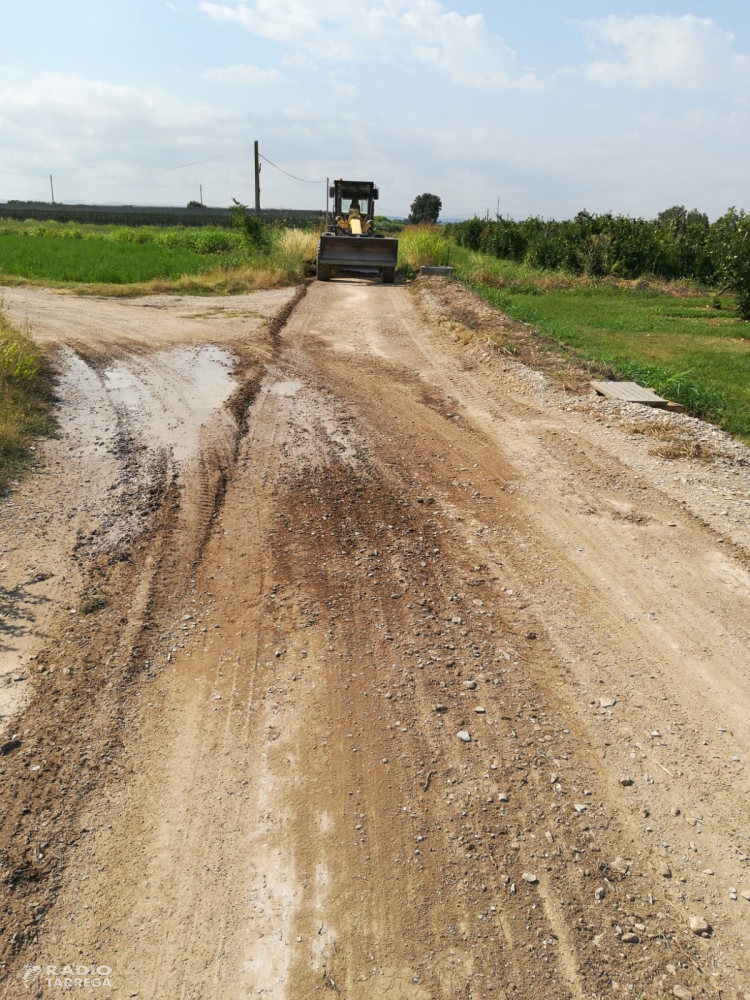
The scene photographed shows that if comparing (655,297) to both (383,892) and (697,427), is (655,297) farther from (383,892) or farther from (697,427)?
(383,892)

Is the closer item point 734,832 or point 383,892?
point 383,892

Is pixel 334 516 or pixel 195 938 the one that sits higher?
pixel 334 516

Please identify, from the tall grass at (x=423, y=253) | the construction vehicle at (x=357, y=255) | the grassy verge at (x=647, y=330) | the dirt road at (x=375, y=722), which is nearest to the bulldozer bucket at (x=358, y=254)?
the construction vehicle at (x=357, y=255)

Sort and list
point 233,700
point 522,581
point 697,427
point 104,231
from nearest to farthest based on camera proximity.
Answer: point 233,700 < point 522,581 < point 697,427 < point 104,231

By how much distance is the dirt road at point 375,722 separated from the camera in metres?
2.50

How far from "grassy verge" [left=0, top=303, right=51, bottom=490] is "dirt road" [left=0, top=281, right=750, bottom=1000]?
11.5 inches

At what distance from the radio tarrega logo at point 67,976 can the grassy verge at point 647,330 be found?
24.3 feet

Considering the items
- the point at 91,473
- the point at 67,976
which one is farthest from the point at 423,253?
the point at 67,976

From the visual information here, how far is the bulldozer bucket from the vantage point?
18688 millimetres

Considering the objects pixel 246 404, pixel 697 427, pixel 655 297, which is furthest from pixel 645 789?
pixel 655 297

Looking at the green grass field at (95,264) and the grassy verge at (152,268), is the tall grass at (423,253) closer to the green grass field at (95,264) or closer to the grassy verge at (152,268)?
the grassy verge at (152,268)

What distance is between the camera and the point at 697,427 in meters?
7.23

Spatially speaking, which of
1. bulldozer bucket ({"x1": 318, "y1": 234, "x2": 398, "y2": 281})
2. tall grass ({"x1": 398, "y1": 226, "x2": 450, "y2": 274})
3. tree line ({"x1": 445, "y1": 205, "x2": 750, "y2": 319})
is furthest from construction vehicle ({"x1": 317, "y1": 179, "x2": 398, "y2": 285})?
tree line ({"x1": 445, "y1": 205, "x2": 750, "y2": 319})

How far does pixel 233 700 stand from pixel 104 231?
46.3m
